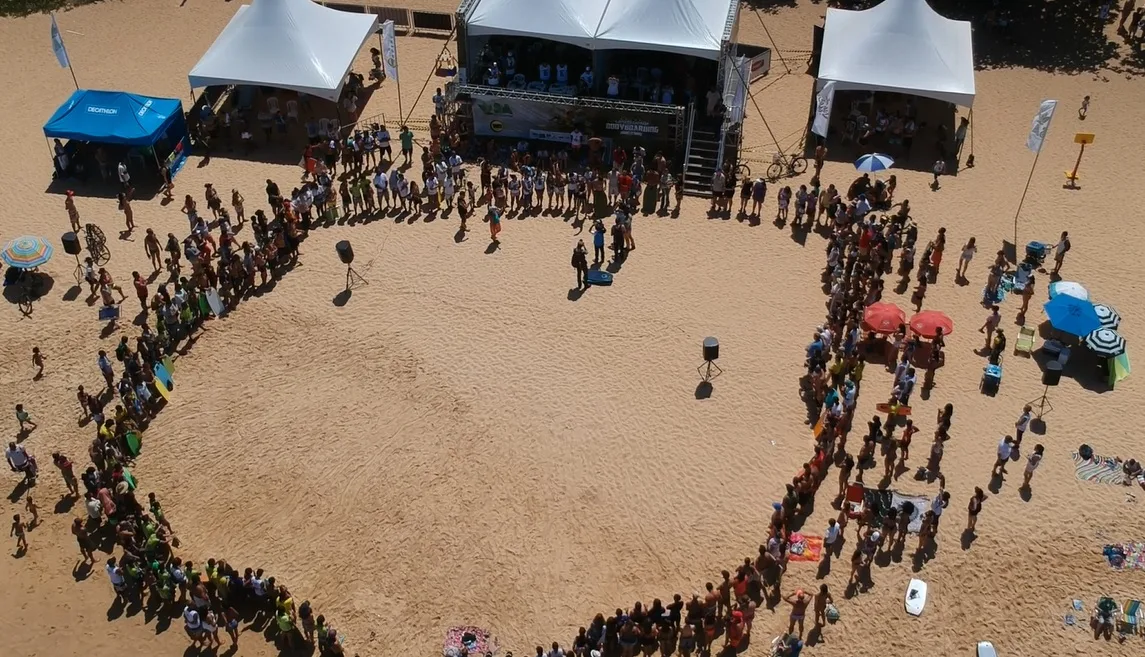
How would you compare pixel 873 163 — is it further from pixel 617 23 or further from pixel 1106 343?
pixel 617 23

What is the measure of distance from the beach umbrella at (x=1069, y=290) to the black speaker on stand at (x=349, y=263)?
14.9m

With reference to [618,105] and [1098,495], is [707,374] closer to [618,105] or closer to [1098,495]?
[1098,495]

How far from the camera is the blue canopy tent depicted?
84.0 ft

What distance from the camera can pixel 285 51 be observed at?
91.6 feet

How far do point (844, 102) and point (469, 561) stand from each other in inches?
752

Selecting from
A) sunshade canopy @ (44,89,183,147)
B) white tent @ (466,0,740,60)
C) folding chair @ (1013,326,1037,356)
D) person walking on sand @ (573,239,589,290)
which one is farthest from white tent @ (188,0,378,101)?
folding chair @ (1013,326,1037,356)

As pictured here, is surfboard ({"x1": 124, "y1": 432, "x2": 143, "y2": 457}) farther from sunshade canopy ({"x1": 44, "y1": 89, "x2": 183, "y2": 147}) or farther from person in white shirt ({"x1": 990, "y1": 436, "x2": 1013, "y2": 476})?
person in white shirt ({"x1": 990, "y1": 436, "x2": 1013, "y2": 476})

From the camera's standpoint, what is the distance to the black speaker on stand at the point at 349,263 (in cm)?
2183

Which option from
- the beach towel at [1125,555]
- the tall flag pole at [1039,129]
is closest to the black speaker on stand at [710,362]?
the beach towel at [1125,555]

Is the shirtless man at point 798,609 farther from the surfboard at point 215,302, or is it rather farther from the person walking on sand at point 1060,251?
the surfboard at point 215,302

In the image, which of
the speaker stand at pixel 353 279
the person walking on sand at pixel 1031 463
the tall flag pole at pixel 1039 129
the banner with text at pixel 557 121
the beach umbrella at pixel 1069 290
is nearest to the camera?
the person walking on sand at pixel 1031 463

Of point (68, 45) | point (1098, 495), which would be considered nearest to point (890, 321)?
point (1098, 495)

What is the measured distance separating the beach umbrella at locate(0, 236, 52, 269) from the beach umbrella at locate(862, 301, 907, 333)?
17.5 metres

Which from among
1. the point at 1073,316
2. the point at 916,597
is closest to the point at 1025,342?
the point at 1073,316
